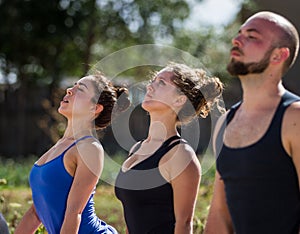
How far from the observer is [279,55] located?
3.24 metres

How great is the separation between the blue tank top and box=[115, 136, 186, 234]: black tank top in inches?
17.2

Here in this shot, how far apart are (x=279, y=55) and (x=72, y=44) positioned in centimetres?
1608

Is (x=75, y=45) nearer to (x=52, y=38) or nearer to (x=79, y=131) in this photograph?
(x=52, y=38)

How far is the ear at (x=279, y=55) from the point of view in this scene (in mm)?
3232

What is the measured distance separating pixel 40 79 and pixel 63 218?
15.8 m

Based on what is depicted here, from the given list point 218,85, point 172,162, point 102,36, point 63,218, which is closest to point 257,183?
point 172,162

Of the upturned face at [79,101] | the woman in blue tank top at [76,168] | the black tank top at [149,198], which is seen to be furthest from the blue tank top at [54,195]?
the black tank top at [149,198]

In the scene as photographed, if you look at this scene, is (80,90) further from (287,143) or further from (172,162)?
(287,143)

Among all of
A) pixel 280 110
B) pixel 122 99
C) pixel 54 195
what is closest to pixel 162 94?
pixel 122 99

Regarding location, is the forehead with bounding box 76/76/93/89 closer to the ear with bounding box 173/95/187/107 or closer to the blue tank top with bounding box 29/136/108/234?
the blue tank top with bounding box 29/136/108/234

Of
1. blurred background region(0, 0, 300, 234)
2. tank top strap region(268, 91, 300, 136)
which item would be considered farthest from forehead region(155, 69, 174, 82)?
blurred background region(0, 0, 300, 234)

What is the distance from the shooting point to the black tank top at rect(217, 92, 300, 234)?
316cm

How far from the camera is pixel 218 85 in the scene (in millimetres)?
4109

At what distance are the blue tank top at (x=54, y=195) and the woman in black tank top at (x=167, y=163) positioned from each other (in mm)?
358
